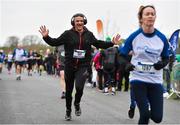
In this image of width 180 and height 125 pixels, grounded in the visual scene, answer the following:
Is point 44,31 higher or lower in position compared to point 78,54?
higher

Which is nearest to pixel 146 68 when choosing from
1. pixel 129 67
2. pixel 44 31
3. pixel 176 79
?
pixel 129 67

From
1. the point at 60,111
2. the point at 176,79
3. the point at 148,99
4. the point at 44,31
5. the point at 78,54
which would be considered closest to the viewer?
the point at 148,99

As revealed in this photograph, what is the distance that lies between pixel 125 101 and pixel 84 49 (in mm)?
4858

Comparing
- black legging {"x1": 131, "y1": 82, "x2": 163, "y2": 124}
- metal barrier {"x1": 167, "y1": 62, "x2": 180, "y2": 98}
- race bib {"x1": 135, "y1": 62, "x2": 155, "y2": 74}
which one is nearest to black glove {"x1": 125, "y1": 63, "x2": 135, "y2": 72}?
race bib {"x1": 135, "y1": 62, "x2": 155, "y2": 74}

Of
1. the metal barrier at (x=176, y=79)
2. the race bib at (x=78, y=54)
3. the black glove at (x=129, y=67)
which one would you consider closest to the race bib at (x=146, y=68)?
the black glove at (x=129, y=67)

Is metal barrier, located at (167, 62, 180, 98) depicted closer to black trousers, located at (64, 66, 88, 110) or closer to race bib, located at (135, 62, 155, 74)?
black trousers, located at (64, 66, 88, 110)

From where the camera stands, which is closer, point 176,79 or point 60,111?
point 60,111

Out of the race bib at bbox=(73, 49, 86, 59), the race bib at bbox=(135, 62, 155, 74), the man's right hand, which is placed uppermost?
the man's right hand

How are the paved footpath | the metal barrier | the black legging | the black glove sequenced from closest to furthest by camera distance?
the black legging → the black glove → the paved footpath → the metal barrier

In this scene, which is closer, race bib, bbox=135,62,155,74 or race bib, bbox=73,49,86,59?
race bib, bbox=135,62,155,74

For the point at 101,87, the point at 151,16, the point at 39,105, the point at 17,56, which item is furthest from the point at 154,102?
the point at 17,56

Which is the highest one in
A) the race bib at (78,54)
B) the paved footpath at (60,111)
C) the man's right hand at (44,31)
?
the man's right hand at (44,31)

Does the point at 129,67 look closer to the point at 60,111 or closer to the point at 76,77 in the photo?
the point at 76,77

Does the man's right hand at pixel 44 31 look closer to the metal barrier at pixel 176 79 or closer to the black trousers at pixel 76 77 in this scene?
the black trousers at pixel 76 77
